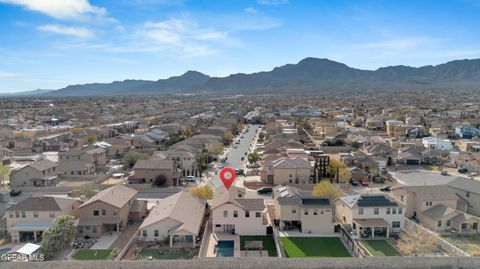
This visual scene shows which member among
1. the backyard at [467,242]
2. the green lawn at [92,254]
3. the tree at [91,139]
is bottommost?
the backyard at [467,242]

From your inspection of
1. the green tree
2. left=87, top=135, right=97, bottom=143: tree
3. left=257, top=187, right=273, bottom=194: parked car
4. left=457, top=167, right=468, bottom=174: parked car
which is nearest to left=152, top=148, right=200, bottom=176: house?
left=257, top=187, right=273, bottom=194: parked car

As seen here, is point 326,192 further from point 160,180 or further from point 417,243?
point 160,180

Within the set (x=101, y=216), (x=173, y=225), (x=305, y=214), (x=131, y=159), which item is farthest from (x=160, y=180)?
(x=305, y=214)

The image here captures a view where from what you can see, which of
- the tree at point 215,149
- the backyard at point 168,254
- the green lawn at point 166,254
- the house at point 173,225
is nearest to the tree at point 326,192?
the house at point 173,225

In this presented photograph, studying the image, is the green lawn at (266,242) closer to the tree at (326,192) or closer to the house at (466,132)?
the tree at (326,192)

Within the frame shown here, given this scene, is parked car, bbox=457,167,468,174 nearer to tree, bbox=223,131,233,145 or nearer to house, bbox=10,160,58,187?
tree, bbox=223,131,233,145

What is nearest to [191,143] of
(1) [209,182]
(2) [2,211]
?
(1) [209,182]
